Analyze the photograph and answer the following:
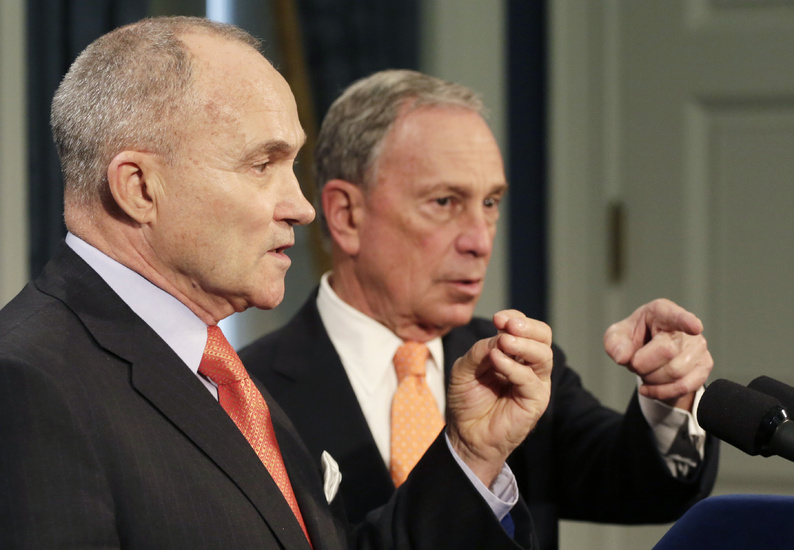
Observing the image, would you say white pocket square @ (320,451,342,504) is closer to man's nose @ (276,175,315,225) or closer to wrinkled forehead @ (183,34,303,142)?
man's nose @ (276,175,315,225)

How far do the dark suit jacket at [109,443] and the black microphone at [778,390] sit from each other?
0.53 m

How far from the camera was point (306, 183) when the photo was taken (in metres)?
2.86

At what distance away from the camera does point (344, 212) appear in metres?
1.77

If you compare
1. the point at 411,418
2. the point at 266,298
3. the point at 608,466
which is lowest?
the point at 608,466

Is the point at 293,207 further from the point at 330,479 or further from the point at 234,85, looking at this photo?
the point at 330,479

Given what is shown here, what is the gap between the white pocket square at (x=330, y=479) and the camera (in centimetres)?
124

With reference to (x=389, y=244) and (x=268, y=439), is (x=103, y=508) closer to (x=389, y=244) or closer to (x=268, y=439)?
(x=268, y=439)

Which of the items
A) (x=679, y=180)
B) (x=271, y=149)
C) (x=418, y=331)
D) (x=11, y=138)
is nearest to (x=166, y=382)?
(x=271, y=149)

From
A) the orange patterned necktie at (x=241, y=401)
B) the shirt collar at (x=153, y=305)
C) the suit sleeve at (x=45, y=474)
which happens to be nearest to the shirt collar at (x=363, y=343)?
the orange patterned necktie at (x=241, y=401)

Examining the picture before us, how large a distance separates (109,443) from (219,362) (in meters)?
0.20

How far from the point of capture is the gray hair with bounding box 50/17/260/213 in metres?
1.00

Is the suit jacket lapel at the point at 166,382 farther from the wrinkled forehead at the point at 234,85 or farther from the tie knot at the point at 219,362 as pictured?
the wrinkled forehead at the point at 234,85

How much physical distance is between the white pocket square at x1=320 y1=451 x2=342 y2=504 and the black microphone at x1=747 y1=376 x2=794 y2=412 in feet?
1.82

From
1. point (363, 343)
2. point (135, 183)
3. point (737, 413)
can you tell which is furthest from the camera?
point (363, 343)
